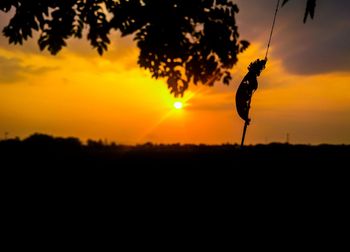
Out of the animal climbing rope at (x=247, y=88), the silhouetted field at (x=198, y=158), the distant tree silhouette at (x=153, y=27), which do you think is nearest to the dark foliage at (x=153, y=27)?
the distant tree silhouette at (x=153, y=27)

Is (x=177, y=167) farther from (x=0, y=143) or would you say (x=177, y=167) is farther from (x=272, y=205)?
Result: (x=0, y=143)

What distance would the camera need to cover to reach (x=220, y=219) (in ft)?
13.5

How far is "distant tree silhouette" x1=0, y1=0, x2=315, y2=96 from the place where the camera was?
919 centimetres

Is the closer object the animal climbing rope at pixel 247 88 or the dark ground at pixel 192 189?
the animal climbing rope at pixel 247 88

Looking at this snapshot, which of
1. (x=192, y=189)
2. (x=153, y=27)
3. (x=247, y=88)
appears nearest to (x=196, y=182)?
(x=192, y=189)

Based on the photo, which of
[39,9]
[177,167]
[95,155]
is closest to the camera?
[177,167]

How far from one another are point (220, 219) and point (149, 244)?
0.72 m

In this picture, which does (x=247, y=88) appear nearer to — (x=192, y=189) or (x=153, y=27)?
(x=192, y=189)

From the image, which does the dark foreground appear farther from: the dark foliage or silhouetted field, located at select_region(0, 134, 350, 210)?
the dark foliage

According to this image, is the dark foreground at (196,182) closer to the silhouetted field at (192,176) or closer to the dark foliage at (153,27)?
the silhouetted field at (192,176)

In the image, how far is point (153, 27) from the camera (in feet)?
32.2

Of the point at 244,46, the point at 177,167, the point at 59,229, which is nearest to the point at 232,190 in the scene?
the point at 177,167

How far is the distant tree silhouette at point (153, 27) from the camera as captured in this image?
9.19 meters

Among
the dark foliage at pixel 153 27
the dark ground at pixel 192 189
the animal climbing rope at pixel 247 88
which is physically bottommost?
the dark ground at pixel 192 189
